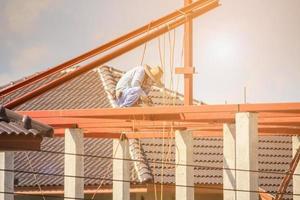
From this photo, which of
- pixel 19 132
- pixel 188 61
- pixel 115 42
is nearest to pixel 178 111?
pixel 188 61

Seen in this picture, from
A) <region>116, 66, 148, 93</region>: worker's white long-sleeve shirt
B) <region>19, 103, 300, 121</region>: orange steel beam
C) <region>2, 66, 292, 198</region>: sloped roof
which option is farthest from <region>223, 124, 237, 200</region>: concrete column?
<region>2, 66, 292, 198</region>: sloped roof

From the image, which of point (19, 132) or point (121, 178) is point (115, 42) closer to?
point (121, 178)

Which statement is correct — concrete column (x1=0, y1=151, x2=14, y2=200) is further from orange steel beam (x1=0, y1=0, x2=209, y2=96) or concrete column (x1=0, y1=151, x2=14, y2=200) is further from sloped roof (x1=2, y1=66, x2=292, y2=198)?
sloped roof (x1=2, y1=66, x2=292, y2=198)

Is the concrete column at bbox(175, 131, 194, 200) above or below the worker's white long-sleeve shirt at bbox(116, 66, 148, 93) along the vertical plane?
below

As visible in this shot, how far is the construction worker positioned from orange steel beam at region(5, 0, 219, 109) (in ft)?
2.22

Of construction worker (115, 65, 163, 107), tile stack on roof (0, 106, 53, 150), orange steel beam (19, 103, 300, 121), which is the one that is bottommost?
tile stack on roof (0, 106, 53, 150)

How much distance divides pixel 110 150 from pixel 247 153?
13431mm

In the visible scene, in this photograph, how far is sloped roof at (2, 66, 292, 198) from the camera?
Answer: 939 inches

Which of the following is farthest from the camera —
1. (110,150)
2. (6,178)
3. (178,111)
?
(110,150)

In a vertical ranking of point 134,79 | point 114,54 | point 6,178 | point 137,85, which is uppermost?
point 114,54

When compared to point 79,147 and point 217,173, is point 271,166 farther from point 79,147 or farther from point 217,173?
point 79,147

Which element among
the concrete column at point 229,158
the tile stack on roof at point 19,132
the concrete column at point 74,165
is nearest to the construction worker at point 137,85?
the concrete column at point 74,165

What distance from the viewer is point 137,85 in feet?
46.4

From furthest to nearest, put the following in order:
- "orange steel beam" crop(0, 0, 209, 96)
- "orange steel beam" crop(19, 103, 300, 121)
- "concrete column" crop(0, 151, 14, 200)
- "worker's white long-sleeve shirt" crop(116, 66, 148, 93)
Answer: "concrete column" crop(0, 151, 14, 200) < "worker's white long-sleeve shirt" crop(116, 66, 148, 93) < "orange steel beam" crop(0, 0, 209, 96) < "orange steel beam" crop(19, 103, 300, 121)
